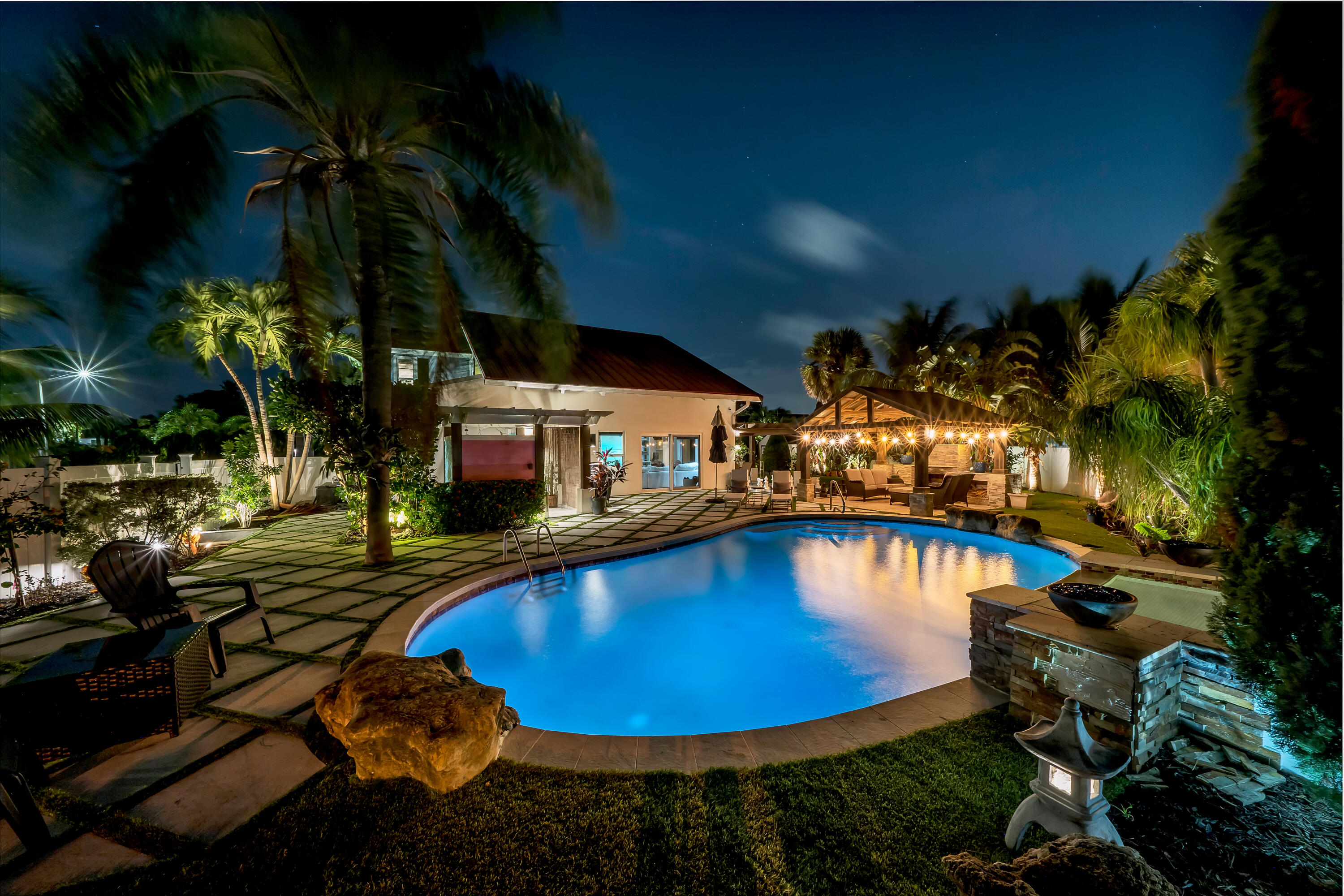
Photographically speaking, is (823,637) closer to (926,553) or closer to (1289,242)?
(926,553)

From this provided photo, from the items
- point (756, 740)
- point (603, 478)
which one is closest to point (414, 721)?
point (756, 740)

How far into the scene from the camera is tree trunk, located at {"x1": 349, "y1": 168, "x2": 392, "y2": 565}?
21.9ft

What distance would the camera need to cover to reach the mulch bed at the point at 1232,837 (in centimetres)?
191

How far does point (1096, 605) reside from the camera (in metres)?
2.76

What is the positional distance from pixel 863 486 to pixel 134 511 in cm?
1640

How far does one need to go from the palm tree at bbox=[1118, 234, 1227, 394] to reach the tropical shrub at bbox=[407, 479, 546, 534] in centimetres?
888

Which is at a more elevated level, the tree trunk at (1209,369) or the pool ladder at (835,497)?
the tree trunk at (1209,369)

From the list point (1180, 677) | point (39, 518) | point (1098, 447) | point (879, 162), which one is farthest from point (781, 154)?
point (39, 518)

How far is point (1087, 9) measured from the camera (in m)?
3.52

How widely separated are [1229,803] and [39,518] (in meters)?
10.5

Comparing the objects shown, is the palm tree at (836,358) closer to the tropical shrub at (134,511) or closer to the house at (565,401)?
the house at (565,401)

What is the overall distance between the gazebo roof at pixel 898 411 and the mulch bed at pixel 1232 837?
38.2 feet

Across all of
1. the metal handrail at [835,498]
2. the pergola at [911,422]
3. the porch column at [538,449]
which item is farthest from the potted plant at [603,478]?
the pergola at [911,422]

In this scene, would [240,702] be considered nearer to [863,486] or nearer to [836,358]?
[863,486]
